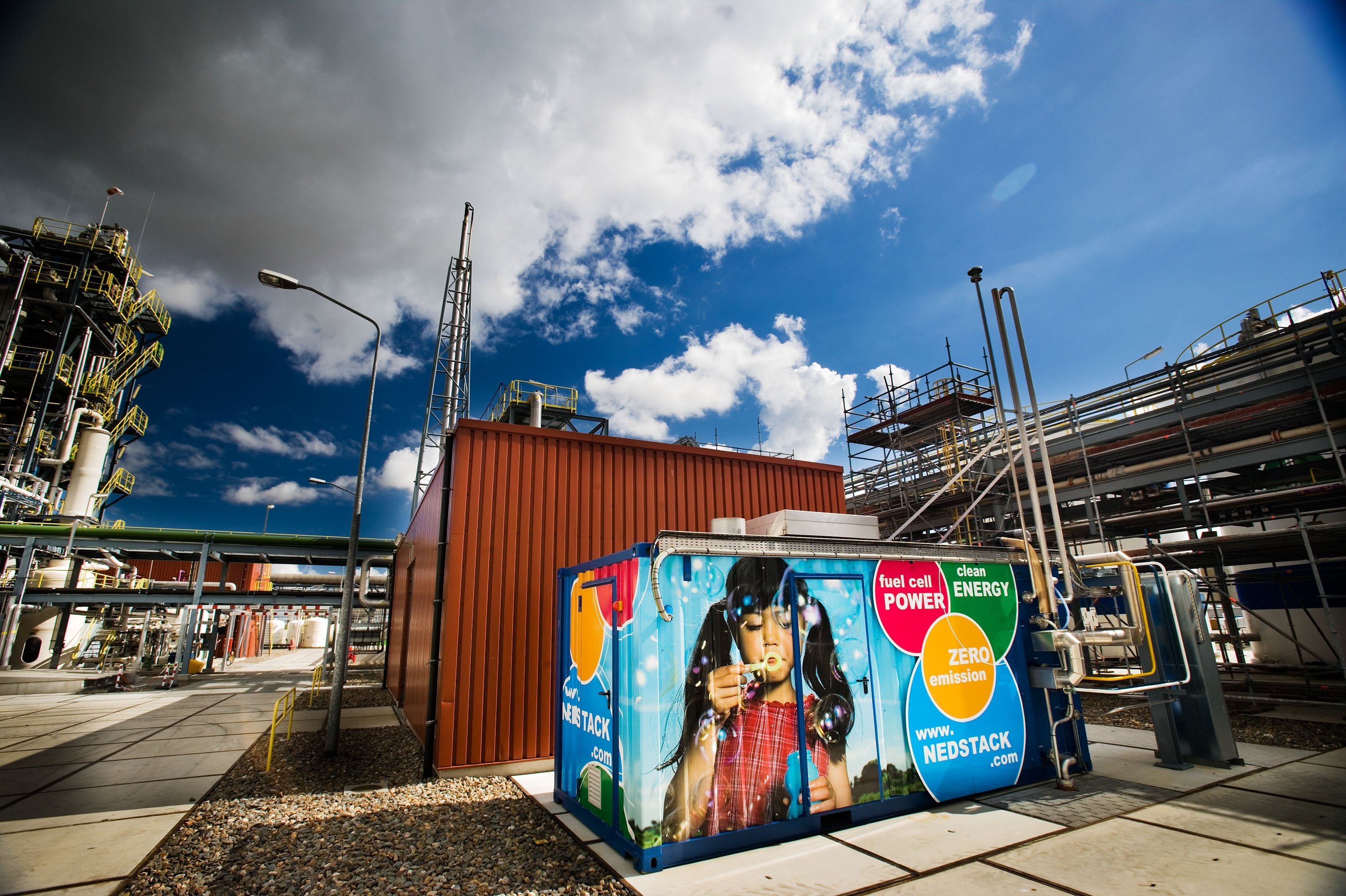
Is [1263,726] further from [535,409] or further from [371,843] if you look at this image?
[535,409]

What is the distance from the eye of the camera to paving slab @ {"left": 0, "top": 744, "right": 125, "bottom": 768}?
9070 mm

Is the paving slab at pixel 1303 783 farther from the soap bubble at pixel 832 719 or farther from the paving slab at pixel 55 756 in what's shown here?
the paving slab at pixel 55 756

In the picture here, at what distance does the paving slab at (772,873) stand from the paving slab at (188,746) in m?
9.15

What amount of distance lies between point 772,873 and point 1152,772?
19.6ft

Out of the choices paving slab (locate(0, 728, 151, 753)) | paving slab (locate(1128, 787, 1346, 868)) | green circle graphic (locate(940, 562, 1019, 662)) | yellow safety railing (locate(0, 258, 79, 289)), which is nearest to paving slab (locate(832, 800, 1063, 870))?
paving slab (locate(1128, 787, 1346, 868))

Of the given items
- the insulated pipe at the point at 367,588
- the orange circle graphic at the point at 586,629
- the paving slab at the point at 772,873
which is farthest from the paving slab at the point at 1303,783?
the insulated pipe at the point at 367,588

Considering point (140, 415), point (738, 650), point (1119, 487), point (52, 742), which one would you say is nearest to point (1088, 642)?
point (738, 650)

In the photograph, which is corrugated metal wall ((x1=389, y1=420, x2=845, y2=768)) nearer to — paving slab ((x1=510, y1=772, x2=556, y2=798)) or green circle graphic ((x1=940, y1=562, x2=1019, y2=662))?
paving slab ((x1=510, y1=772, x2=556, y2=798))

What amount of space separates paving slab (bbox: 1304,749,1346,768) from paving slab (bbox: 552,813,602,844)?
358 inches

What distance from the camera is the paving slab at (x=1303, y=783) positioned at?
6.05m

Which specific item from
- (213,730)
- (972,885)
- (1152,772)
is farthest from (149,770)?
(1152,772)

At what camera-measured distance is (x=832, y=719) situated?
225 inches

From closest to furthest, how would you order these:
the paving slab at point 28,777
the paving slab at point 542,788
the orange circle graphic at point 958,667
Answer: the orange circle graphic at point 958,667 → the paving slab at point 542,788 → the paving slab at point 28,777

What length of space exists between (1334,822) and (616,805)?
21.8ft
